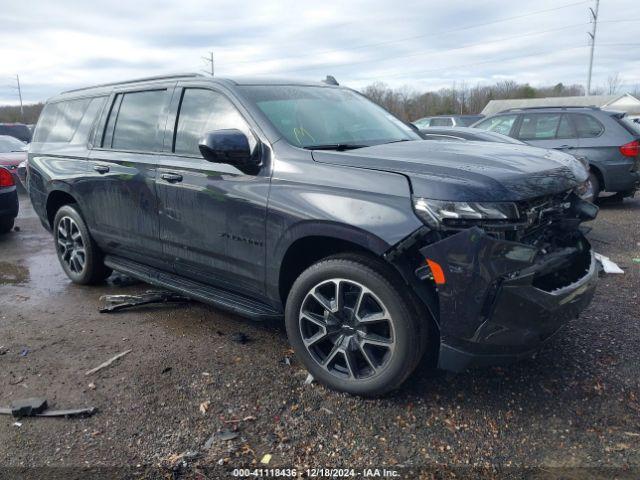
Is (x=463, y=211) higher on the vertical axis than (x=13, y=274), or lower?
higher

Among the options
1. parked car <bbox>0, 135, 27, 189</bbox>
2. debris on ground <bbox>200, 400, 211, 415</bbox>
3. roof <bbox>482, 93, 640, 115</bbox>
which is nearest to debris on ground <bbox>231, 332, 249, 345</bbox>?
debris on ground <bbox>200, 400, 211, 415</bbox>

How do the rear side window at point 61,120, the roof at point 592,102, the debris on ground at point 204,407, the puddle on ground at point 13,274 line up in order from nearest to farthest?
1. the debris on ground at point 204,407
2. the rear side window at point 61,120
3. the puddle on ground at point 13,274
4. the roof at point 592,102

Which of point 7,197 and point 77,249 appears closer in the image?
point 77,249

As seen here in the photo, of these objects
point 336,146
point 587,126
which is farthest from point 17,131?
point 336,146

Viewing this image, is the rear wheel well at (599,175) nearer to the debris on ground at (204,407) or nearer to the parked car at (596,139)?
the parked car at (596,139)

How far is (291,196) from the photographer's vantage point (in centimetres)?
322

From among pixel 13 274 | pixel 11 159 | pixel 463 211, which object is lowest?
pixel 13 274

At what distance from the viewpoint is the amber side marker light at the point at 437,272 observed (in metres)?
2.64

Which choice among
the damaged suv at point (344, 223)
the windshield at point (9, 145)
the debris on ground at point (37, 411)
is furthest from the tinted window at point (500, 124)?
the windshield at point (9, 145)

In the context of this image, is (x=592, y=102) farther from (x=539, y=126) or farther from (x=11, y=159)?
(x=11, y=159)

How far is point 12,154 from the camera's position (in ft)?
38.7

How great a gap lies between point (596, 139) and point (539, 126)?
1005 millimetres

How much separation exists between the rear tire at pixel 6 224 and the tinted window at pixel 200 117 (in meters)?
5.28

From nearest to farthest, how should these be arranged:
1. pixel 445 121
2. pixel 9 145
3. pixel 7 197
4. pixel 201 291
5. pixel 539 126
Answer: pixel 201 291 → pixel 7 197 → pixel 539 126 → pixel 9 145 → pixel 445 121
